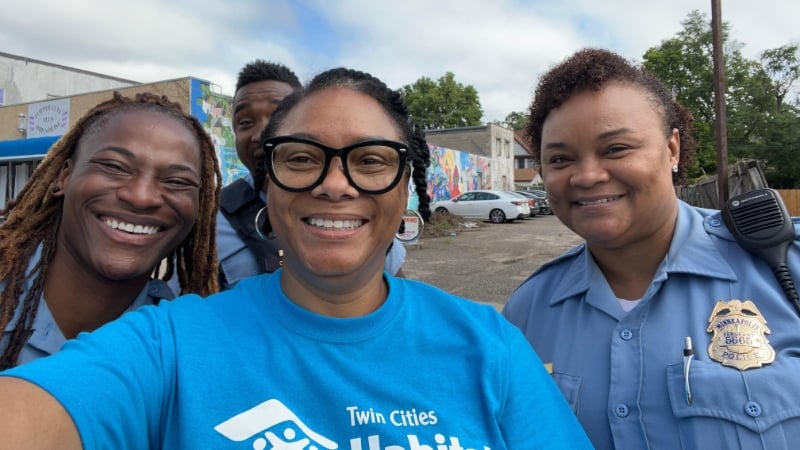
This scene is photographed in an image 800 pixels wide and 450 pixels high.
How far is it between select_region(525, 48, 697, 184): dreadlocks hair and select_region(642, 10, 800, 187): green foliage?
1434 inches

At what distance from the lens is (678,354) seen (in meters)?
1.71

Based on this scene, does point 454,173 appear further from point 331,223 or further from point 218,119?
point 331,223

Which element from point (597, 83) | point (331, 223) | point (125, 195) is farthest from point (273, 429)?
point (597, 83)

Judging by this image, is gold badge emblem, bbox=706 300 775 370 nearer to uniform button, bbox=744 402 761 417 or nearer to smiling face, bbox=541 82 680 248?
uniform button, bbox=744 402 761 417

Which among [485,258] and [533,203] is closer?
[485,258]

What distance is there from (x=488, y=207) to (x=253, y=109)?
19.4 metres

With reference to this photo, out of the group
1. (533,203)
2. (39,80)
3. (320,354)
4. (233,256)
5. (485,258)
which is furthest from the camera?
(39,80)

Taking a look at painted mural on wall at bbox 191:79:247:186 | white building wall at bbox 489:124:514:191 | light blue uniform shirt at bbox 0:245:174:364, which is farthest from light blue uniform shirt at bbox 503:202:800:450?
white building wall at bbox 489:124:514:191

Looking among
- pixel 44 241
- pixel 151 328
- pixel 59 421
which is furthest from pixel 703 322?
pixel 44 241

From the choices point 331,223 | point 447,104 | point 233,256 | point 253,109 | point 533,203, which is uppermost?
point 447,104

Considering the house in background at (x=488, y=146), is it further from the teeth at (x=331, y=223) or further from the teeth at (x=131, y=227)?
the teeth at (x=331, y=223)

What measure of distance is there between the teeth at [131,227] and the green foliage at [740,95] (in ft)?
123

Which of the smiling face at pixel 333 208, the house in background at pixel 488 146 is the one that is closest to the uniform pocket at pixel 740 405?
the smiling face at pixel 333 208

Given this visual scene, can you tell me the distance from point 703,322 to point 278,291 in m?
1.38
